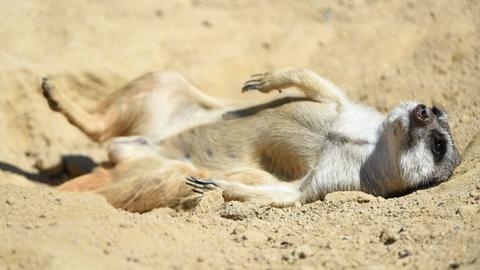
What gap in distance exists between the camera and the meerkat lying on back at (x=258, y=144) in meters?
4.75

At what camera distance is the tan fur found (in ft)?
16.9

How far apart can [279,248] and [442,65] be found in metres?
3.73

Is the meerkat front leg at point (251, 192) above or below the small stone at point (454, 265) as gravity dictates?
below

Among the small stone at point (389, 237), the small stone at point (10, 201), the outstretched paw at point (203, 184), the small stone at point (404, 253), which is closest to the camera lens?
the small stone at point (404, 253)

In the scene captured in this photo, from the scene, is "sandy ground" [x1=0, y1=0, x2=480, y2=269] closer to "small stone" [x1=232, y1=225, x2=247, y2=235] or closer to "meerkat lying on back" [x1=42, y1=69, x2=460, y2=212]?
"small stone" [x1=232, y1=225, x2=247, y2=235]

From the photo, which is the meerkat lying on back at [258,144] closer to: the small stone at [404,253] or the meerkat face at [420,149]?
the meerkat face at [420,149]

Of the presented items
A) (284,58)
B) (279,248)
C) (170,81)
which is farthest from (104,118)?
(279,248)

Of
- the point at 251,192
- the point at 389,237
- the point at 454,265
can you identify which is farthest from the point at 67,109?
the point at 454,265

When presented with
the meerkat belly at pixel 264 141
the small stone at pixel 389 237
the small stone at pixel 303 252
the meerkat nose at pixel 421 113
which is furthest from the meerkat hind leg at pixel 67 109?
the small stone at pixel 389 237

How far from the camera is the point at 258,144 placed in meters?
5.40

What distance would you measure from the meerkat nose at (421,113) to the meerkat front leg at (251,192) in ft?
2.95

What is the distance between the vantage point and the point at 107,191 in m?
5.16

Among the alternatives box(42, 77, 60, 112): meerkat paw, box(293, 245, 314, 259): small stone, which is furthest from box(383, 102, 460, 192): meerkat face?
box(42, 77, 60, 112): meerkat paw

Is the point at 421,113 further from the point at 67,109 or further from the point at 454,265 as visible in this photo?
the point at 67,109
